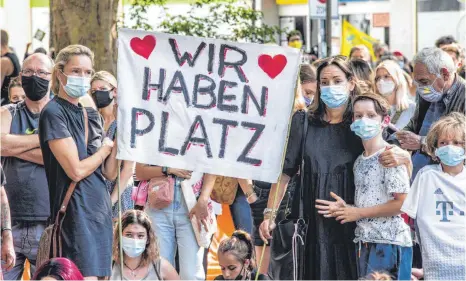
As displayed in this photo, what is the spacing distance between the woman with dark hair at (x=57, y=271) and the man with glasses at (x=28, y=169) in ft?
6.24

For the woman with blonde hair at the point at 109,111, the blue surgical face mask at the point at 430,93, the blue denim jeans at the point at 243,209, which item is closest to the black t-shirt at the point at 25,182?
the woman with blonde hair at the point at 109,111

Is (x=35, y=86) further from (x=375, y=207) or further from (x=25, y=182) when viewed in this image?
(x=375, y=207)

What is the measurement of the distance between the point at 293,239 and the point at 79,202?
4.13ft

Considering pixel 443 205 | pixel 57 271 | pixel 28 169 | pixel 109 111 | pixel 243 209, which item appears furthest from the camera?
pixel 243 209

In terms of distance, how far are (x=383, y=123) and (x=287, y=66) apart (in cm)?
81

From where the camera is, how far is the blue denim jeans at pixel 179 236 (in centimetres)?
832

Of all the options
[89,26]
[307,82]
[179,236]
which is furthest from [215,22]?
[179,236]

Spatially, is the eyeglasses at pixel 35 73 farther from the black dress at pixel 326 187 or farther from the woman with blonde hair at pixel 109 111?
the black dress at pixel 326 187

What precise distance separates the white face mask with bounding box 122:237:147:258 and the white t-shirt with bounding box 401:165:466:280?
1.70 meters

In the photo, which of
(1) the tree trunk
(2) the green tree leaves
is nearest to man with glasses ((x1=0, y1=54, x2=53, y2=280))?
(1) the tree trunk

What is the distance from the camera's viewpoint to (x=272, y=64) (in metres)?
6.82

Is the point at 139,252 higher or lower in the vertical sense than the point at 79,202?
lower

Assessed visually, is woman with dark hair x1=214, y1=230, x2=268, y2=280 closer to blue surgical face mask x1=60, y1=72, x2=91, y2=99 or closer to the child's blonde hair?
the child's blonde hair

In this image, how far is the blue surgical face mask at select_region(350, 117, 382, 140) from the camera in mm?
7062
